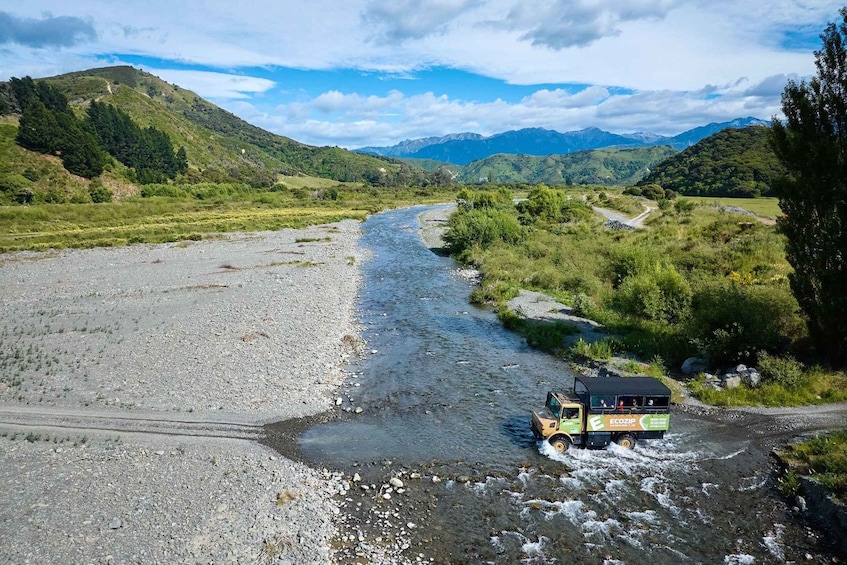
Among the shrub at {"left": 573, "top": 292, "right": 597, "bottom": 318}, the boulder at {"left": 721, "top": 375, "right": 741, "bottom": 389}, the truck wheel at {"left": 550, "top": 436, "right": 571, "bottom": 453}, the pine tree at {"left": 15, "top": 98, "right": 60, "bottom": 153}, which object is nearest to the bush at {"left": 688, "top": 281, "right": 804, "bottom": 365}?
the boulder at {"left": 721, "top": 375, "right": 741, "bottom": 389}

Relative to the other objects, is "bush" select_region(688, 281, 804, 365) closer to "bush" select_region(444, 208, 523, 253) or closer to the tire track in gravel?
the tire track in gravel

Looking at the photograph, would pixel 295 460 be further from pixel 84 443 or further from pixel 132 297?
pixel 132 297

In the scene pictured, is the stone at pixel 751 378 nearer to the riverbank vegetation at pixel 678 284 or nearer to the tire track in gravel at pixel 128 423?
the riverbank vegetation at pixel 678 284

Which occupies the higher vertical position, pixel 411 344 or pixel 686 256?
pixel 686 256

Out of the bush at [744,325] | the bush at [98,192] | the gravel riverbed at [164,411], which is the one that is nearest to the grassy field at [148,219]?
the bush at [98,192]

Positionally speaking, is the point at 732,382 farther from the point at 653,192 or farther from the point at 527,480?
the point at 653,192

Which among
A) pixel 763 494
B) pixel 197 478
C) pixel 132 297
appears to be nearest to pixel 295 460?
pixel 197 478
